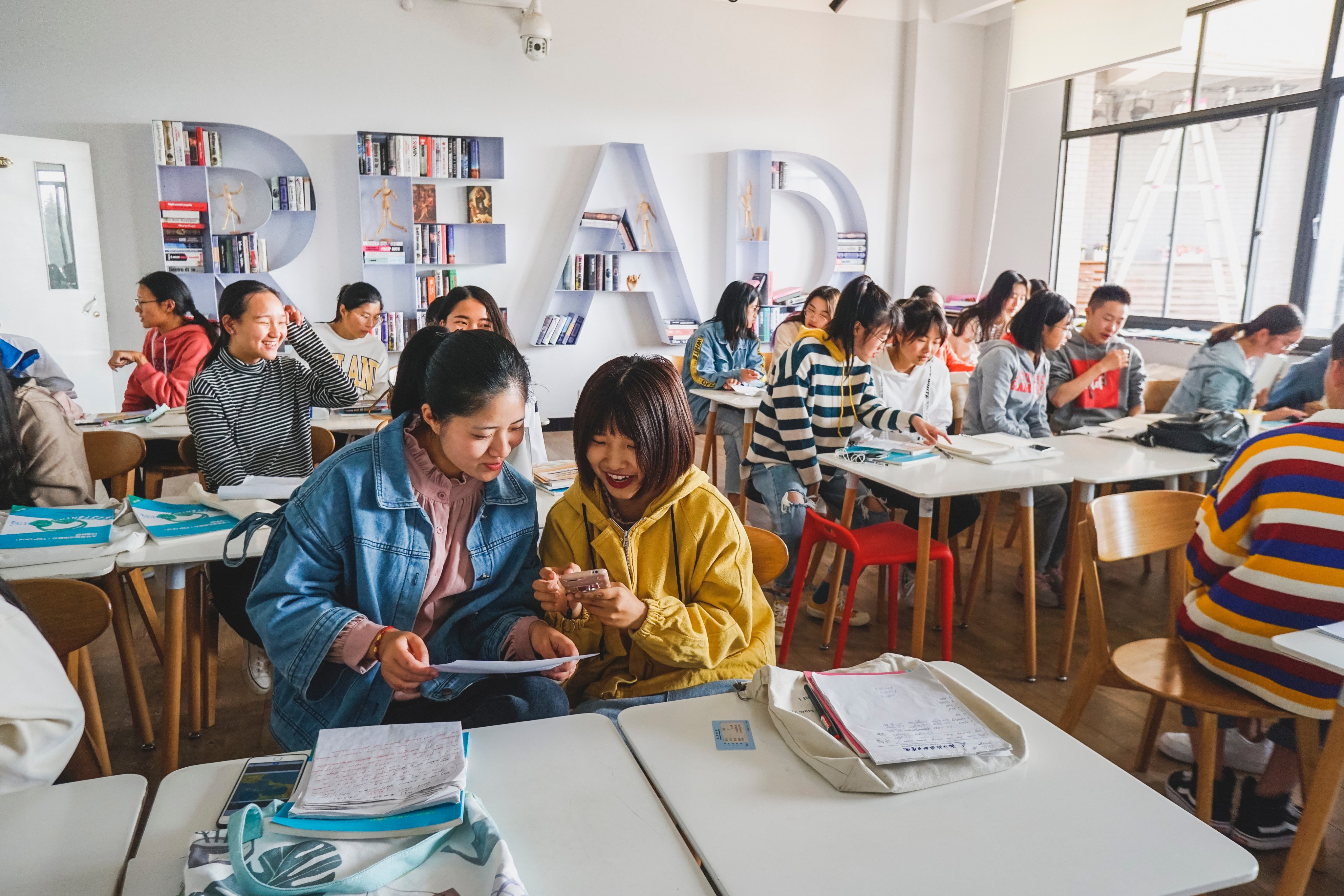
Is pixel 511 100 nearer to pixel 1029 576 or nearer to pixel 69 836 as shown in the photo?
pixel 1029 576

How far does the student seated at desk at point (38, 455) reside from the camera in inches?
87.3

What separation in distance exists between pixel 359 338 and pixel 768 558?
3412mm

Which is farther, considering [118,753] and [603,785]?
[118,753]

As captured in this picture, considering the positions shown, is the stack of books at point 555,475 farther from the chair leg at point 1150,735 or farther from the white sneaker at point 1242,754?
the white sneaker at point 1242,754

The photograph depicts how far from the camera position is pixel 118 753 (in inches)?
94.3

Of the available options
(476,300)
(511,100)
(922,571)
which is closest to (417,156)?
(511,100)

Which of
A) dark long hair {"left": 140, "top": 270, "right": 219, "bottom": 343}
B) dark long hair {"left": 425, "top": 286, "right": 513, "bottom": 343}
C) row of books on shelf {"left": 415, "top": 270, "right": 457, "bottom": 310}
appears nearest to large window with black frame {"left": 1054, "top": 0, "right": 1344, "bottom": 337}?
row of books on shelf {"left": 415, "top": 270, "right": 457, "bottom": 310}

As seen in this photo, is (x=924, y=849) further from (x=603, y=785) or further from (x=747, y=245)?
(x=747, y=245)

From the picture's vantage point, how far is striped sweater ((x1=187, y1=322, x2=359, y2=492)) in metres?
2.83

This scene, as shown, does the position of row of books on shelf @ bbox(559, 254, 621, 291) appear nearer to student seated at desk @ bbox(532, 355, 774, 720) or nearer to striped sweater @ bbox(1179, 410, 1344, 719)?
student seated at desk @ bbox(532, 355, 774, 720)

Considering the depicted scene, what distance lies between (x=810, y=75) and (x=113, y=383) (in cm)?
600

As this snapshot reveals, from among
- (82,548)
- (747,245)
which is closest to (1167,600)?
(82,548)

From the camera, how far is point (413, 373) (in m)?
1.87

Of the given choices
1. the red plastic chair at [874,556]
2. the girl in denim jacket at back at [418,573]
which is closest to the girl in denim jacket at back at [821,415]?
the red plastic chair at [874,556]
